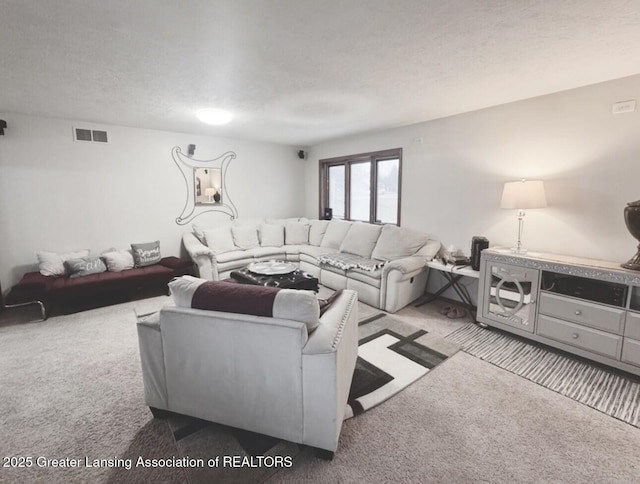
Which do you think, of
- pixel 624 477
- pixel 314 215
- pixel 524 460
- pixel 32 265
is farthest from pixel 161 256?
pixel 624 477

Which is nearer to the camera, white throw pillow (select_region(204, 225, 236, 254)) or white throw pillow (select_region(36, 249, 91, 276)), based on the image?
white throw pillow (select_region(36, 249, 91, 276))

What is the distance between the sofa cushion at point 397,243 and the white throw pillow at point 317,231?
51.8 inches

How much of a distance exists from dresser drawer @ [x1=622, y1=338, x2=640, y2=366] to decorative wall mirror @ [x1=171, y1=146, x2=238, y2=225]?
538 cm

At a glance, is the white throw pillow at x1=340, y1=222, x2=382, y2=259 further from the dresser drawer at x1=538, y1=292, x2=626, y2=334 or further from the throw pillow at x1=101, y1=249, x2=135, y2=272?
the throw pillow at x1=101, y1=249, x2=135, y2=272

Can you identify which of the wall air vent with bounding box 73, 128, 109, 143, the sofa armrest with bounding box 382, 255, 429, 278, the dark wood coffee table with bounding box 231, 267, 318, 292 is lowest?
the dark wood coffee table with bounding box 231, 267, 318, 292

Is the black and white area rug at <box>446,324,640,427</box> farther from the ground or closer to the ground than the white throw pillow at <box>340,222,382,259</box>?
closer to the ground

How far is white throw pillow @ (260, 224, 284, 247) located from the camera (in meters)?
5.37

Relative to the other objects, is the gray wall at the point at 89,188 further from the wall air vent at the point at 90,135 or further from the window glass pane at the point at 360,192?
the window glass pane at the point at 360,192

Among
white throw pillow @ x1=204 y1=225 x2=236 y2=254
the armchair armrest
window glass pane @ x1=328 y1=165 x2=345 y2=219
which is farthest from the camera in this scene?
window glass pane @ x1=328 y1=165 x2=345 y2=219

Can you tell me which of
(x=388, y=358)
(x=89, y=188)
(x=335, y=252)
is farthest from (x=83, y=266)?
(x=388, y=358)

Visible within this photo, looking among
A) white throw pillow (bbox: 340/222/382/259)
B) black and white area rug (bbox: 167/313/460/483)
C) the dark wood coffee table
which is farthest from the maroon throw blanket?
white throw pillow (bbox: 340/222/382/259)

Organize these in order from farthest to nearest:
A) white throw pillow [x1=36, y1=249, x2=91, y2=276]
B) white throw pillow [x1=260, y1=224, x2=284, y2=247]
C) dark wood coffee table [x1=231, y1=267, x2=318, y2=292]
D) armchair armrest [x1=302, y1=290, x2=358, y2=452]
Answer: white throw pillow [x1=260, y1=224, x2=284, y2=247] → white throw pillow [x1=36, y1=249, x2=91, y2=276] → dark wood coffee table [x1=231, y1=267, x2=318, y2=292] → armchair armrest [x1=302, y1=290, x2=358, y2=452]

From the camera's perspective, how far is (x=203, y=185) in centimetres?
516

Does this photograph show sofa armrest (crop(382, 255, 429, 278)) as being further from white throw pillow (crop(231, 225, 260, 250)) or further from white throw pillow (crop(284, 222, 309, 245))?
white throw pillow (crop(231, 225, 260, 250))
